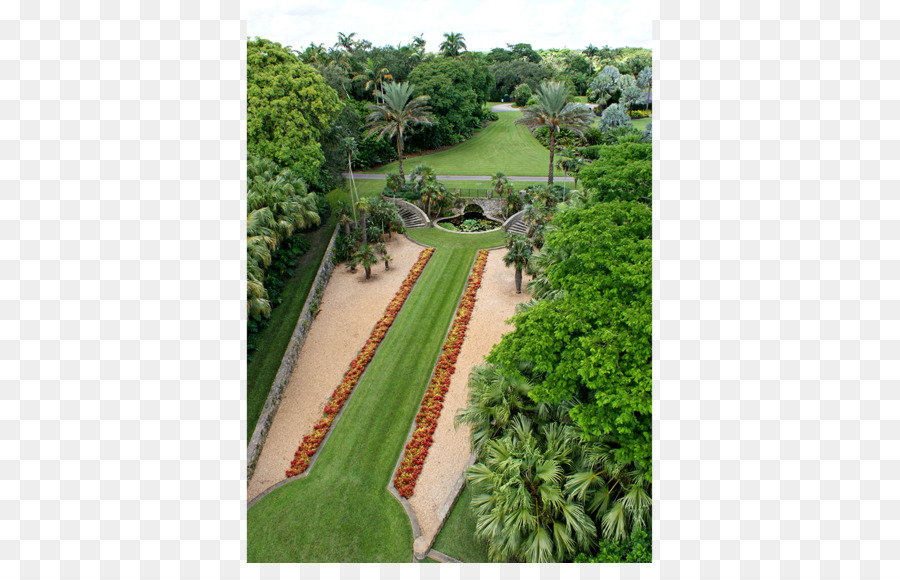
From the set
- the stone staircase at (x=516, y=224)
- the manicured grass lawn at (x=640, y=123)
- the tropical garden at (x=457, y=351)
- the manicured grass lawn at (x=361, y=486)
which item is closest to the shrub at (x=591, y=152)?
the tropical garden at (x=457, y=351)

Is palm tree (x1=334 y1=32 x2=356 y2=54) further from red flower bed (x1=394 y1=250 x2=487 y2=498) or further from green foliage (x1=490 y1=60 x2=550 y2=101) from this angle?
red flower bed (x1=394 y1=250 x2=487 y2=498)

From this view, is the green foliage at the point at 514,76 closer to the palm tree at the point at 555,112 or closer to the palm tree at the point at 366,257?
the palm tree at the point at 555,112

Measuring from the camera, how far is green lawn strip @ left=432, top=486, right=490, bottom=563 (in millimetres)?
14258

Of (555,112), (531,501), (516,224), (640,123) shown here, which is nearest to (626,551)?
(531,501)

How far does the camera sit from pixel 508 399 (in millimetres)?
14820

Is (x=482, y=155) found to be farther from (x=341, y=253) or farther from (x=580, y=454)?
(x=580, y=454)

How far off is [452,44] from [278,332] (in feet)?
223

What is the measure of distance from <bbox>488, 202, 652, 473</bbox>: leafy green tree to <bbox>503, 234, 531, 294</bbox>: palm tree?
36.6 ft

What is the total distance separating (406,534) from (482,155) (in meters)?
50.3

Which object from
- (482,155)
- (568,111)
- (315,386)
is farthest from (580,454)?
(482,155)

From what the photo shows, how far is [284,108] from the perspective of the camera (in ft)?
103

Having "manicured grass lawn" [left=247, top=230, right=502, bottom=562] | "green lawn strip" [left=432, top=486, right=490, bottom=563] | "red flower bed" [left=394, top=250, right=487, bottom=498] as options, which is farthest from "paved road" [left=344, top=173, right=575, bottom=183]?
"green lawn strip" [left=432, top=486, right=490, bottom=563]

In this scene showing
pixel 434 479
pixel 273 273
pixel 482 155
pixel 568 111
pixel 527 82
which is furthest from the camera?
pixel 527 82

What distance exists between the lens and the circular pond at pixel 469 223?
3916 centimetres
